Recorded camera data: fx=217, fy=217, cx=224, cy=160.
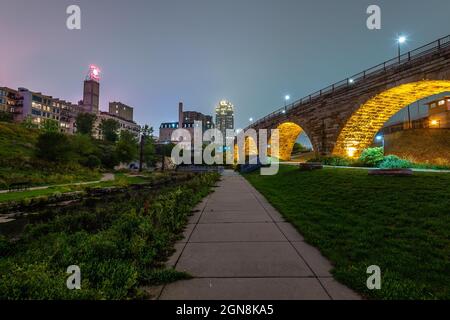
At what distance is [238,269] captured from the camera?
3977 millimetres

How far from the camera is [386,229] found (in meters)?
5.71

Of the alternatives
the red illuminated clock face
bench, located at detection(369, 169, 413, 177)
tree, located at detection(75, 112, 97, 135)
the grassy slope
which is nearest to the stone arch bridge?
bench, located at detection(369, 169, 413, 177)

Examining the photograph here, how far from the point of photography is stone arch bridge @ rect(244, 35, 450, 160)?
1620cm

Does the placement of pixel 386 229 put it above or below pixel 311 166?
below

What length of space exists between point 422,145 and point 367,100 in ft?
26.8

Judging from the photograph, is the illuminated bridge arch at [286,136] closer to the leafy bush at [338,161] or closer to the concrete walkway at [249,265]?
the leafy bush at [338,161]

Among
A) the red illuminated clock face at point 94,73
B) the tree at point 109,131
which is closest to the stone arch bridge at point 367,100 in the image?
the tree at point 109,131

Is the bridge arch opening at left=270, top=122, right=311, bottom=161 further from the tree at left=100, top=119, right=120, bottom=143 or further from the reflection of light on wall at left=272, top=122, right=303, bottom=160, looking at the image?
the tree at left=100, top=119, right=120, bottom=143

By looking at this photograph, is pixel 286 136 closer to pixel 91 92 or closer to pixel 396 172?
pixel 396 172

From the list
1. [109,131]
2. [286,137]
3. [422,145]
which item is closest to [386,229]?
[422,145]

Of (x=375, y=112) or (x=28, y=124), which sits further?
(x=28, y=124)

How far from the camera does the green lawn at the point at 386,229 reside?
346 cm

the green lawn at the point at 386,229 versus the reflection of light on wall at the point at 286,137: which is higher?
the reflection of light on wall at the point at 286,137

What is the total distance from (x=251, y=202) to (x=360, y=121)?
1955 cm
